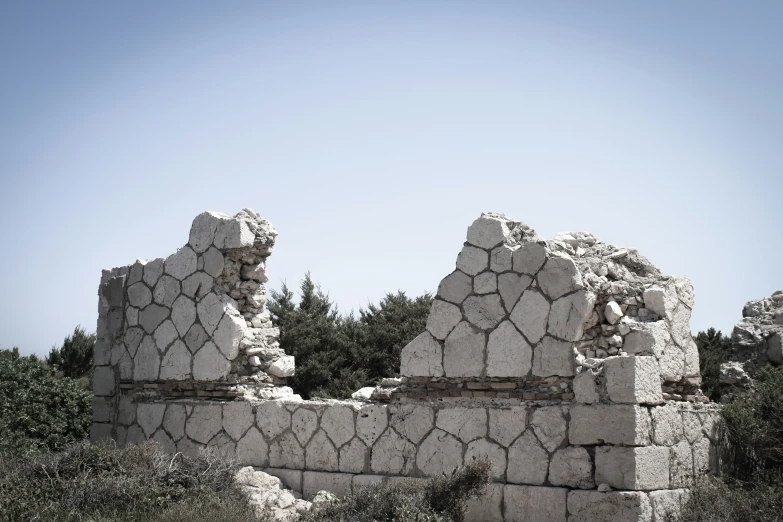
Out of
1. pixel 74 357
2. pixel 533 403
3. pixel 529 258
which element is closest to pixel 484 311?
pixel 529 258

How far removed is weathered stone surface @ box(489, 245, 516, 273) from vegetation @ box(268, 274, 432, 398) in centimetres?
736

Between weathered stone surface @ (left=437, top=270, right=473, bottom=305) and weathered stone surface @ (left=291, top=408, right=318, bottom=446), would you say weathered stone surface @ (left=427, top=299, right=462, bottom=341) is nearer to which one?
weathered stone surface @ (left=437, top=270, right=473, bottom=305)

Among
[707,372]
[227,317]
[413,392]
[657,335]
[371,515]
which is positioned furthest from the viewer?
[707,372]

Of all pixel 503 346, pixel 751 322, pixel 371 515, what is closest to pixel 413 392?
pixel 503 346

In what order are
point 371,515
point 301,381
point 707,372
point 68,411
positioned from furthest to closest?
point 301,381 < point 707,372 < point 68,411 < point 371,515

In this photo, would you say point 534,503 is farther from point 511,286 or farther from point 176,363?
point 176,363

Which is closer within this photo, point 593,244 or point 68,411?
point 593,244

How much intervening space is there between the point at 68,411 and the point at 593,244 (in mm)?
7204

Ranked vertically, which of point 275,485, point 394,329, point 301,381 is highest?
point 394,329

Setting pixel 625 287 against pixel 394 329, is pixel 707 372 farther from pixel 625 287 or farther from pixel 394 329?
pixel 625 287

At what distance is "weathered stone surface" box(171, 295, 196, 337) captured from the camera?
943cm

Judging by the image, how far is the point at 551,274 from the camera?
718 cm

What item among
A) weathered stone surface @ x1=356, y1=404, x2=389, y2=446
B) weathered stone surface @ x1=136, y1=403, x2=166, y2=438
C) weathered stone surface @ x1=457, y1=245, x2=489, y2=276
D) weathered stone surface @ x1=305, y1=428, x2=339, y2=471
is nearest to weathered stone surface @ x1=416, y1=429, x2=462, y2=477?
weathered stone surface @ x1=356, y1=404, x2=389, y2=446

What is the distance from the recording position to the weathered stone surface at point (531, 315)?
7145 mm
